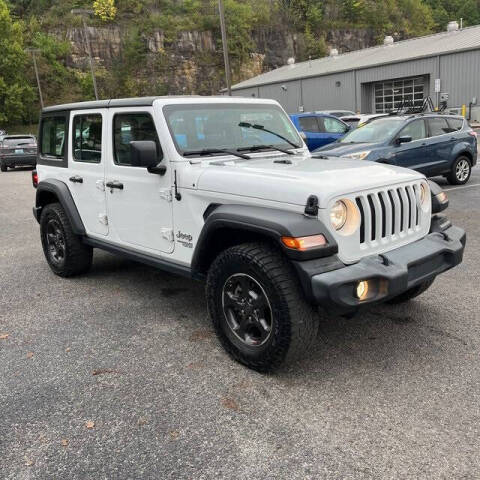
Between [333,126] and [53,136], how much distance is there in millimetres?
10305

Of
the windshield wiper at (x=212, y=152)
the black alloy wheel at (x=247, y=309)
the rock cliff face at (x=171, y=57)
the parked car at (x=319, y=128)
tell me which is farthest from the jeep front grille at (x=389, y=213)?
the rock cliff face at (x=171, y=57)

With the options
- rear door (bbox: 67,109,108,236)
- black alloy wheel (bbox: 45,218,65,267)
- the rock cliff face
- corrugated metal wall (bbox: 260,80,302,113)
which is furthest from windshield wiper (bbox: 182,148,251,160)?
the rock cliff face

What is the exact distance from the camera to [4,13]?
182 ft

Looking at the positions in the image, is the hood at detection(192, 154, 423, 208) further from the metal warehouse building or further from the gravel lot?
the metal warehouse building

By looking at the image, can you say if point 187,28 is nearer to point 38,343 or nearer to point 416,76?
point 416,76

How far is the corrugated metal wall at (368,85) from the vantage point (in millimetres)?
31209

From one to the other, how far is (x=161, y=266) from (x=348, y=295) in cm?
177

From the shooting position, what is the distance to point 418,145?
32.8ft

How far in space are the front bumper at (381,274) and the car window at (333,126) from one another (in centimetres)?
1136

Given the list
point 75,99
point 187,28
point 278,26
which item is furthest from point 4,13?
point 278,26

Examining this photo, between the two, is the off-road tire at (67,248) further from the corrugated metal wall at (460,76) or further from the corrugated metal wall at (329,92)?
the corrugated metal wall at (329,92)

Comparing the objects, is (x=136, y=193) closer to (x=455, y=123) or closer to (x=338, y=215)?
(x=338, y=215)

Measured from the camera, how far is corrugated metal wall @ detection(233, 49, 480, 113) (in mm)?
31209

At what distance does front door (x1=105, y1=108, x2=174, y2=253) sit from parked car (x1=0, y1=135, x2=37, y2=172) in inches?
718
